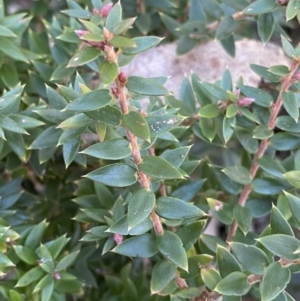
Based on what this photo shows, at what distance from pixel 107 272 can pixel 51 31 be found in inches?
24.6

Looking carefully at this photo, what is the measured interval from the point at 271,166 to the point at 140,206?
345 millimetres

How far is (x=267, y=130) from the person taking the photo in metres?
0.90

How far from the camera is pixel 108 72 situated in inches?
24.5

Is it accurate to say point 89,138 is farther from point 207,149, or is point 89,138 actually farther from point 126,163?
point 126,163

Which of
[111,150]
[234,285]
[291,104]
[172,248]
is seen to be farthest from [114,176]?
[291,104]

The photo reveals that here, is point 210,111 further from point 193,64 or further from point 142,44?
point 193,64

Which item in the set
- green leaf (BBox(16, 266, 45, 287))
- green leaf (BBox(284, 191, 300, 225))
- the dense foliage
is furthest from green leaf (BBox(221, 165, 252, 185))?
green leaf (BBox(16, 266, 45, 287))

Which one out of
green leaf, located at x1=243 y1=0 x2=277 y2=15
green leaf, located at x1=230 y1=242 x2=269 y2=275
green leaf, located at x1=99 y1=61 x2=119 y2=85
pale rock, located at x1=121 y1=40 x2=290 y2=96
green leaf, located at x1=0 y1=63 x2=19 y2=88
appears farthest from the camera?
pale rock, located at x1=121 y1=40 x2=290 y2=96

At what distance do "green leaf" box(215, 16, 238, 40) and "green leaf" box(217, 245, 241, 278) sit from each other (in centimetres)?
57

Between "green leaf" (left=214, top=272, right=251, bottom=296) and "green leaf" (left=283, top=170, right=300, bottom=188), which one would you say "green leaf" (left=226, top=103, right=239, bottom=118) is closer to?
"green leaf" (left=283, top=170, right=300, bottom=188)

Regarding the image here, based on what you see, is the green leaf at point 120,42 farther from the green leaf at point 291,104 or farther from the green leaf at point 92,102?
the green leaf at point 291,104

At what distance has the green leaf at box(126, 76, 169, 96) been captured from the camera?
2.22 ft

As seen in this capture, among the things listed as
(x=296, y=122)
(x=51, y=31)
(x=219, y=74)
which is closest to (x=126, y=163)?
(x=296, y=122)

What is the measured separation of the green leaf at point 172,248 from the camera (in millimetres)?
730
